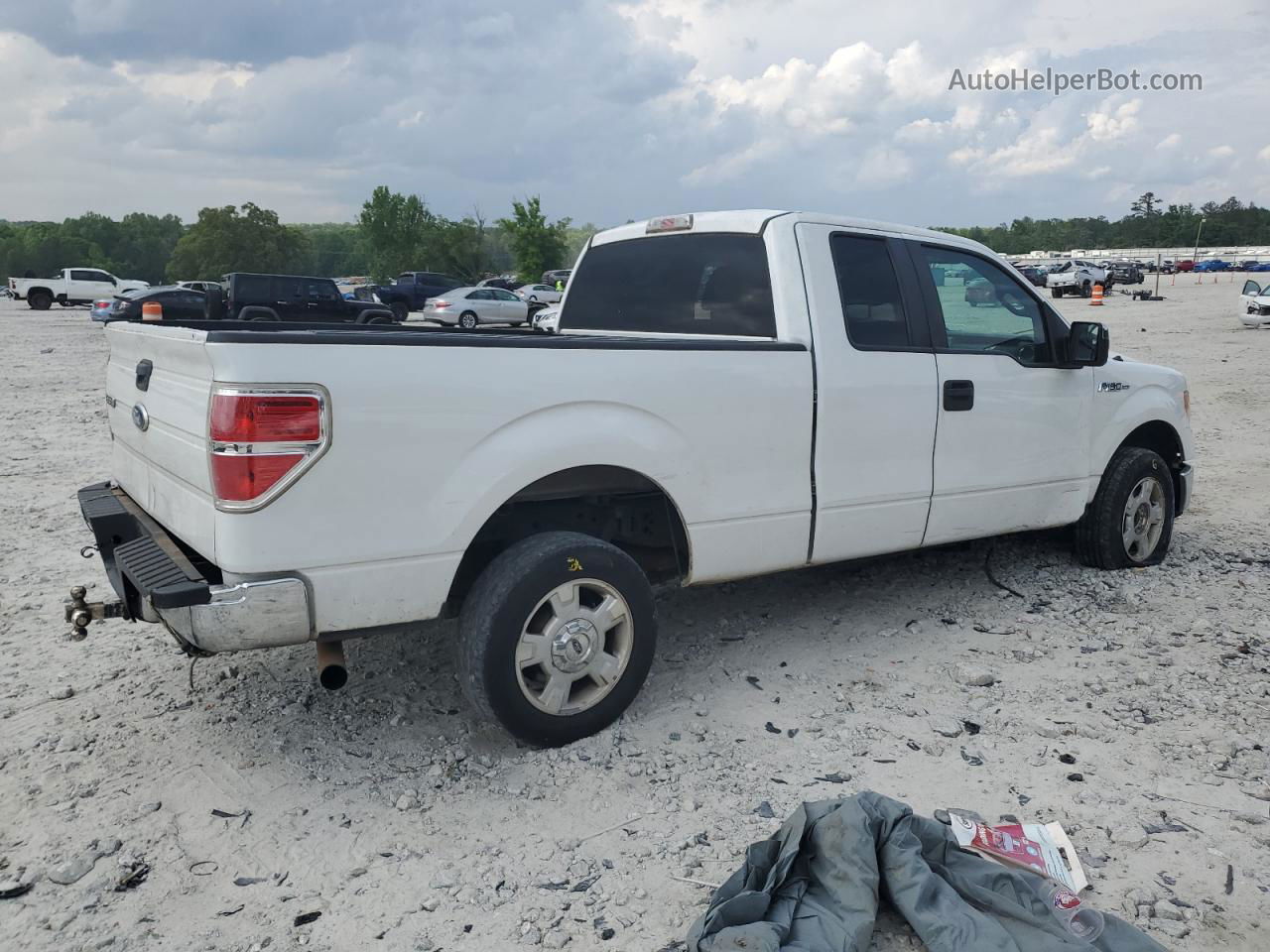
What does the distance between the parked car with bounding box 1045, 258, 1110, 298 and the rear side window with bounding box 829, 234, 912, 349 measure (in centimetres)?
4689

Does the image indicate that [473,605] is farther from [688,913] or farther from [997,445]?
[997,445]

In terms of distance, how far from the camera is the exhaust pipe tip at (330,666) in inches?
131

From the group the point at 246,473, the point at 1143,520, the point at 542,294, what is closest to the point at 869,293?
the point at 1143,520

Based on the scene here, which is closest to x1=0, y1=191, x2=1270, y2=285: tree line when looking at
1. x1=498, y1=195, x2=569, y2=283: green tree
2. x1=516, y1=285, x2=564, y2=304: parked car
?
x1=498, y1=195, x2=569, y2=283: green tree

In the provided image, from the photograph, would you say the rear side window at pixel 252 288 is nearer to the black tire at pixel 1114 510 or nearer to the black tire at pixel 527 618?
the black tire at pixel 1114 510

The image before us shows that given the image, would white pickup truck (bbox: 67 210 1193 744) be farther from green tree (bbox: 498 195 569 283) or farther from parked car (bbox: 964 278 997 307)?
green tree (bbox: 498 195 569 283)

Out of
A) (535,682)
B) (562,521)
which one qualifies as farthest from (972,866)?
(562,521)

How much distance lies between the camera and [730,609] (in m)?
5.29

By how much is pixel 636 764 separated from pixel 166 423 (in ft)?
6.73

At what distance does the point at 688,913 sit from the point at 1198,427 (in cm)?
1105

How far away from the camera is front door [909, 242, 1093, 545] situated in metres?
4.80

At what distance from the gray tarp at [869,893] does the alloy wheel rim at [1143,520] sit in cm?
353

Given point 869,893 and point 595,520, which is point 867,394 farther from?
point 869,893

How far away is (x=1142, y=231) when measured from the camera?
Result: 140125mm
